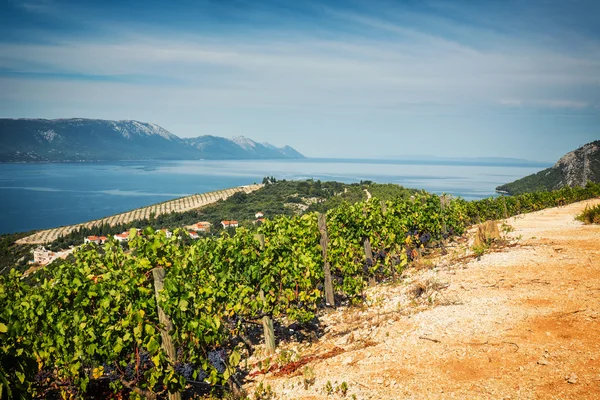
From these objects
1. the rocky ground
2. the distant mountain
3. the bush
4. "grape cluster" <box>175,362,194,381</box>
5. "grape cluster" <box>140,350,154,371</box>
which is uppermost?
the distant mountain

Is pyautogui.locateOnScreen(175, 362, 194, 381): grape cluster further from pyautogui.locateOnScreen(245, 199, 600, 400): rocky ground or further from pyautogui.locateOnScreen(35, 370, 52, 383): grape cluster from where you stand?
pyautogui.locateOnScreen(35, 370, 52, 383): grape cluster

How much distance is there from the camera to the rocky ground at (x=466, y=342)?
5375mm

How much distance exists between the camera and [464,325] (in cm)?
725

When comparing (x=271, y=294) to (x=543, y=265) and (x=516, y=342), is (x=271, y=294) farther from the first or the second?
(x=543, y=265)

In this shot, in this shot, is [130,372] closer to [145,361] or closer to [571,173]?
[145,361]

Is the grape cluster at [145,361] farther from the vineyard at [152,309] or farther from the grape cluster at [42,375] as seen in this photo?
the grape cluster at [42,375]

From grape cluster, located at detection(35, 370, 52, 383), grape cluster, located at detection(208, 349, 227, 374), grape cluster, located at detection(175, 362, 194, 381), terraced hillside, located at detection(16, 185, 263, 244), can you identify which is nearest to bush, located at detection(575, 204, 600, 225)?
grape cluster, located at detection(208, 349, 227, 374)

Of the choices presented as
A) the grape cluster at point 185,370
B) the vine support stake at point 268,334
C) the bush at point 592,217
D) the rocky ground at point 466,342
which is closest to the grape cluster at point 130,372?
the grape cluster at point 185,370

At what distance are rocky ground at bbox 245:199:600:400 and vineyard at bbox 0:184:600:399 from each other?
1020 mm

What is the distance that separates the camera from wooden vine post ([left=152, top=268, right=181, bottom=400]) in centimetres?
557

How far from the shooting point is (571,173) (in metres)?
84.1

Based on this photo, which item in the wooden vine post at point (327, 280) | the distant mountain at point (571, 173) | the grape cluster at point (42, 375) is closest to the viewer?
the grape cluster at point (42, 375)

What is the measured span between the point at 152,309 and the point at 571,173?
99.6 metres

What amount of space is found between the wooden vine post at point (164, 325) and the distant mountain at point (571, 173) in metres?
83.9
